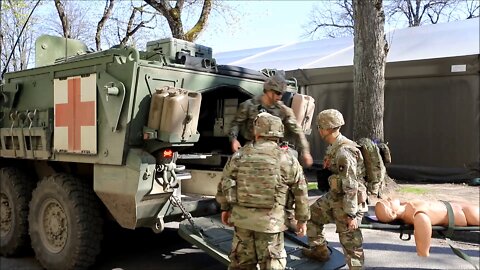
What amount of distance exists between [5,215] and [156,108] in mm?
2430

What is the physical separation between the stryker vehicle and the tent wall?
5.68m

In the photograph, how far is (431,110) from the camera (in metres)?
9.80

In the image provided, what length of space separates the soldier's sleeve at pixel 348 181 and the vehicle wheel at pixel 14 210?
3165 mm

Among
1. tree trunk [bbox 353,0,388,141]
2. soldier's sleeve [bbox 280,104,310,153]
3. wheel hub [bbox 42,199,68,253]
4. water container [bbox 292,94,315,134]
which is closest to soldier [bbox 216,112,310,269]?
soldier's sleeve [bbox 280,104,310,153]

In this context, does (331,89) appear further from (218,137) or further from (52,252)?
(52,252)

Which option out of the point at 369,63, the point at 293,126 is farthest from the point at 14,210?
the point at 369,63

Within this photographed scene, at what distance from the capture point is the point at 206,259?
15.5 feet

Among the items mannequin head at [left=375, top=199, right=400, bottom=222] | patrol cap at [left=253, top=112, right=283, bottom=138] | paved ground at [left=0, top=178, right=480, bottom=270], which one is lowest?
paved ground at [left=0, top=178, right=480, bottom=270]

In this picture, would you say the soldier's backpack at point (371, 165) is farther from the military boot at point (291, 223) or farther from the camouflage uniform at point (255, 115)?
the military boot at point (291, 223)

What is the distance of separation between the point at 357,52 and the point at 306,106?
3426mm

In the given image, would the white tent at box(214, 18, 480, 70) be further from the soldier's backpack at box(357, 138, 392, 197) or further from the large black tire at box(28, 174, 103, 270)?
the large black tire at box(28, 174, 103, 270)

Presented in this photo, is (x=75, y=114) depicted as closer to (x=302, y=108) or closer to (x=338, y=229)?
(x=302, y=108)

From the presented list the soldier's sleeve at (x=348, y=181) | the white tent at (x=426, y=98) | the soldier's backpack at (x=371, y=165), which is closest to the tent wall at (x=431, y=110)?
the white tent at (x=426, y=98)

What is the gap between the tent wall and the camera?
9.31 m
